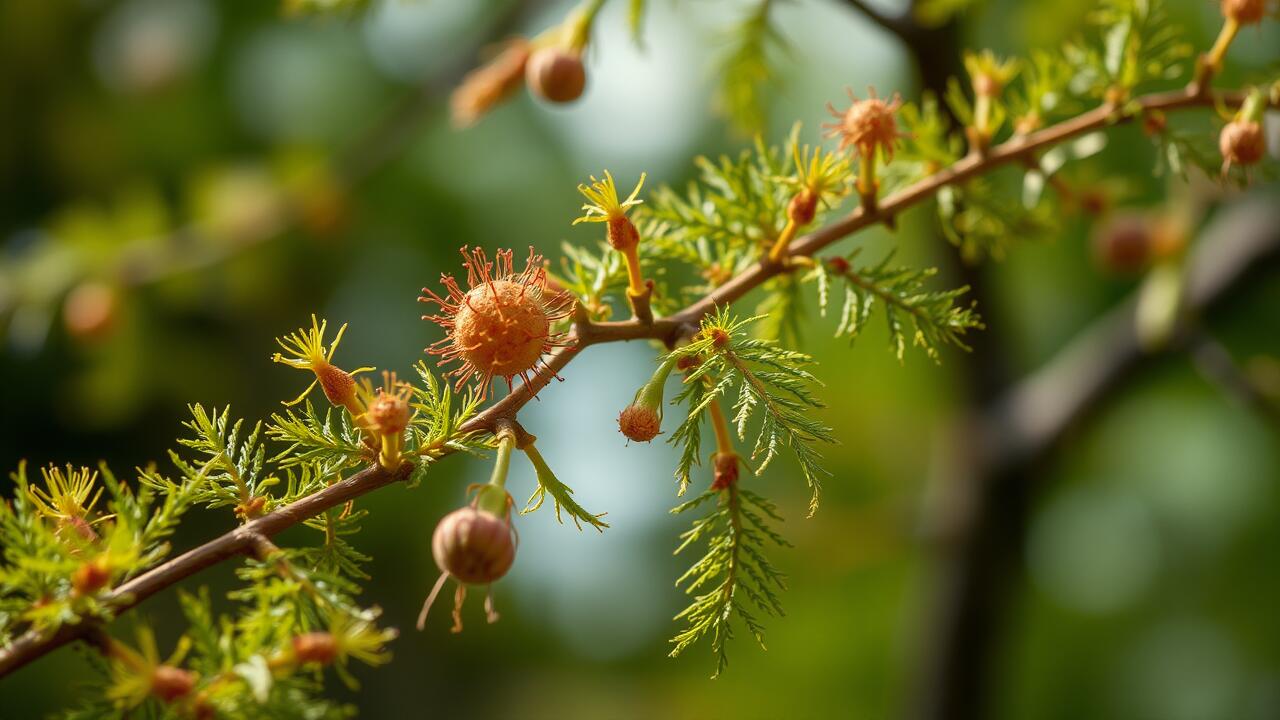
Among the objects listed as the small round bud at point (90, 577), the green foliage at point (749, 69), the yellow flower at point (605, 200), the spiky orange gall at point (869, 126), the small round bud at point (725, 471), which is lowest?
the small round bud at point (725, 471)

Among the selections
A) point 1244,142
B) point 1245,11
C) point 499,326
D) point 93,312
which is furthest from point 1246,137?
point 93,312

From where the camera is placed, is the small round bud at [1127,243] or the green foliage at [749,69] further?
the small round bud at [1127,243]

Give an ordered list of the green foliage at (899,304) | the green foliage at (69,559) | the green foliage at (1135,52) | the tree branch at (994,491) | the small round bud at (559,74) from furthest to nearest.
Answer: the tree branch at (994,491), the small round bud at (559,74), the green foliage at (1135,52), the green foliage at (899,304), the green foliage at (69,559)

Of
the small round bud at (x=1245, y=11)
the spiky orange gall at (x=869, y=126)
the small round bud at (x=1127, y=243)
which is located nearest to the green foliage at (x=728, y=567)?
the spiky orange gall at (x=869, y=126)

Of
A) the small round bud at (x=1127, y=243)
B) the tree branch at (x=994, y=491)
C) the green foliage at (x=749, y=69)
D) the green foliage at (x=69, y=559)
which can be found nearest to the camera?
the green foliage at (x=69, y=559)

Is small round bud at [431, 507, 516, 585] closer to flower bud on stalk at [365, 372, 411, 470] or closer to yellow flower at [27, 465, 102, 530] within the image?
flower bud on stalk at [365, 372, 411, 470]

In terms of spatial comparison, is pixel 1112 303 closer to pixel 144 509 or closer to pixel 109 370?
pixel 109 370

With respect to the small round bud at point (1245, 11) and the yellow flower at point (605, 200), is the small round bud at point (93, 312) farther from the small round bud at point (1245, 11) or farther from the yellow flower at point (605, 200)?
the small round bud at point (1245, 11)
